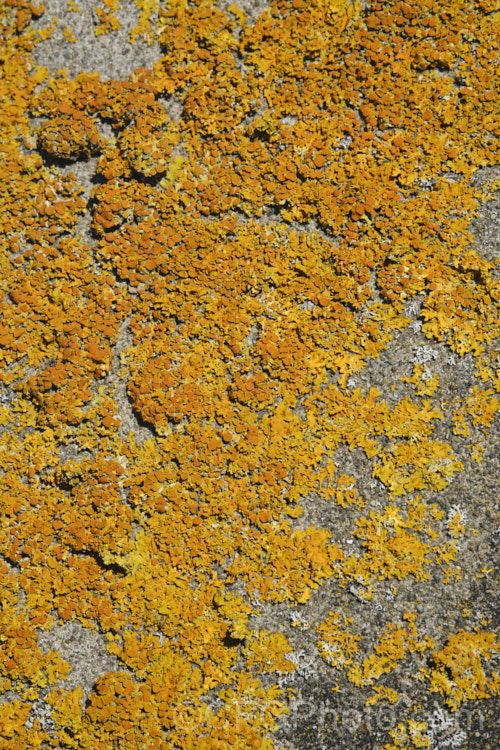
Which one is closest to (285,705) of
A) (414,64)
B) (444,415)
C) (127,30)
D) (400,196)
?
(444,415)

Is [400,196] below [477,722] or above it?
above

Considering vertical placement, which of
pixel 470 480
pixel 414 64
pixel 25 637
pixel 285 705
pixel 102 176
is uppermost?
pixel 414 64

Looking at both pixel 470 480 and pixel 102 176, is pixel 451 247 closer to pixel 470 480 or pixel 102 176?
pixel 470 480

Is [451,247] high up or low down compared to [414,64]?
down

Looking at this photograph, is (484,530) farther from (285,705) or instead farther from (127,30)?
(127,30)

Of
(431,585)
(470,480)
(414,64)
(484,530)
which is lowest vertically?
(431,585)

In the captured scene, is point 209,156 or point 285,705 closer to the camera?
point 285,705

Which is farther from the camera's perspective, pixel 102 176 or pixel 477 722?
pixel 102 176

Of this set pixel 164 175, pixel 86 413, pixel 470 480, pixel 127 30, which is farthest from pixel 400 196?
pixel 86 413
